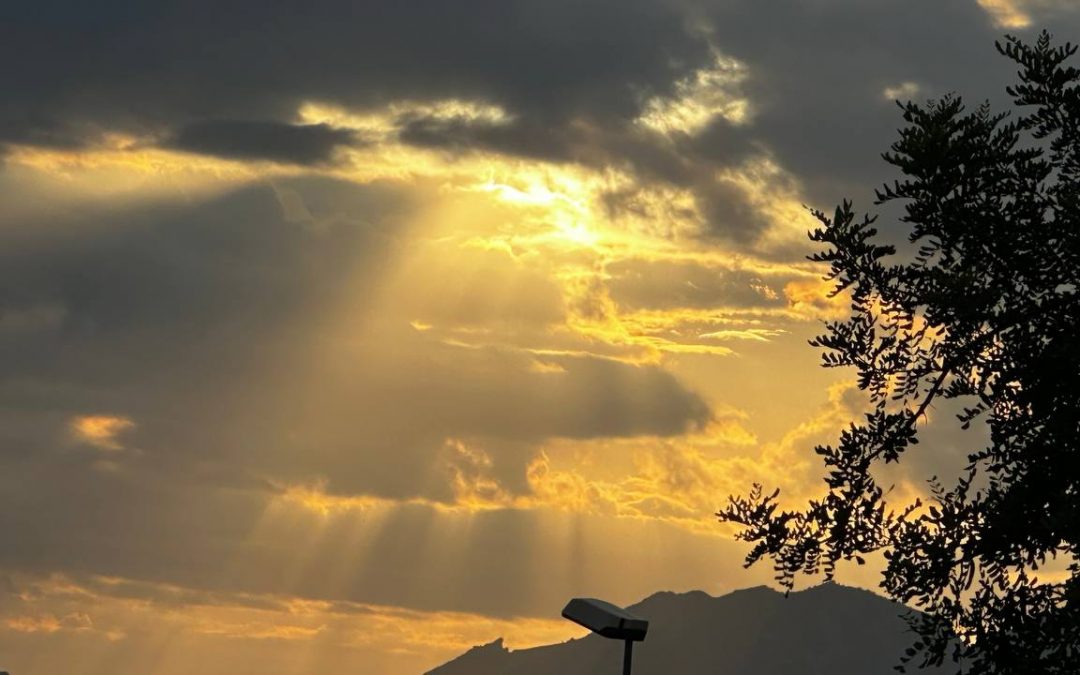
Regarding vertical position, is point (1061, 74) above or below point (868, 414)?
above

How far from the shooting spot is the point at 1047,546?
20641 mm

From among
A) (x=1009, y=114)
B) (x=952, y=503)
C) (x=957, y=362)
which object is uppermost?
(x=1009, y=114)

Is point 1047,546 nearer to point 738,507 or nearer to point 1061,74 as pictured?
point 738,507

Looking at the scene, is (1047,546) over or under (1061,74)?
under

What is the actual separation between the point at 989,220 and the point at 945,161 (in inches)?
39.2

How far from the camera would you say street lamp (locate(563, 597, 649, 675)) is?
2594 centimetres

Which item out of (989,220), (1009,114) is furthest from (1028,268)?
(1009,114)

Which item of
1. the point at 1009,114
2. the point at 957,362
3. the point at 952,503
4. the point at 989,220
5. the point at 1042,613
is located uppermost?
the point at 1009,114

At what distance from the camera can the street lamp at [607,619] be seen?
85.1 feet

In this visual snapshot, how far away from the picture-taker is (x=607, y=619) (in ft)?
85.3

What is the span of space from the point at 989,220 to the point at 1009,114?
1.72 metres

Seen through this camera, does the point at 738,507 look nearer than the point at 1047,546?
No

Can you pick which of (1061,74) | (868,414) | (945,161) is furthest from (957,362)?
(1061,74)

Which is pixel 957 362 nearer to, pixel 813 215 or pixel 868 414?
pixel 868 414
